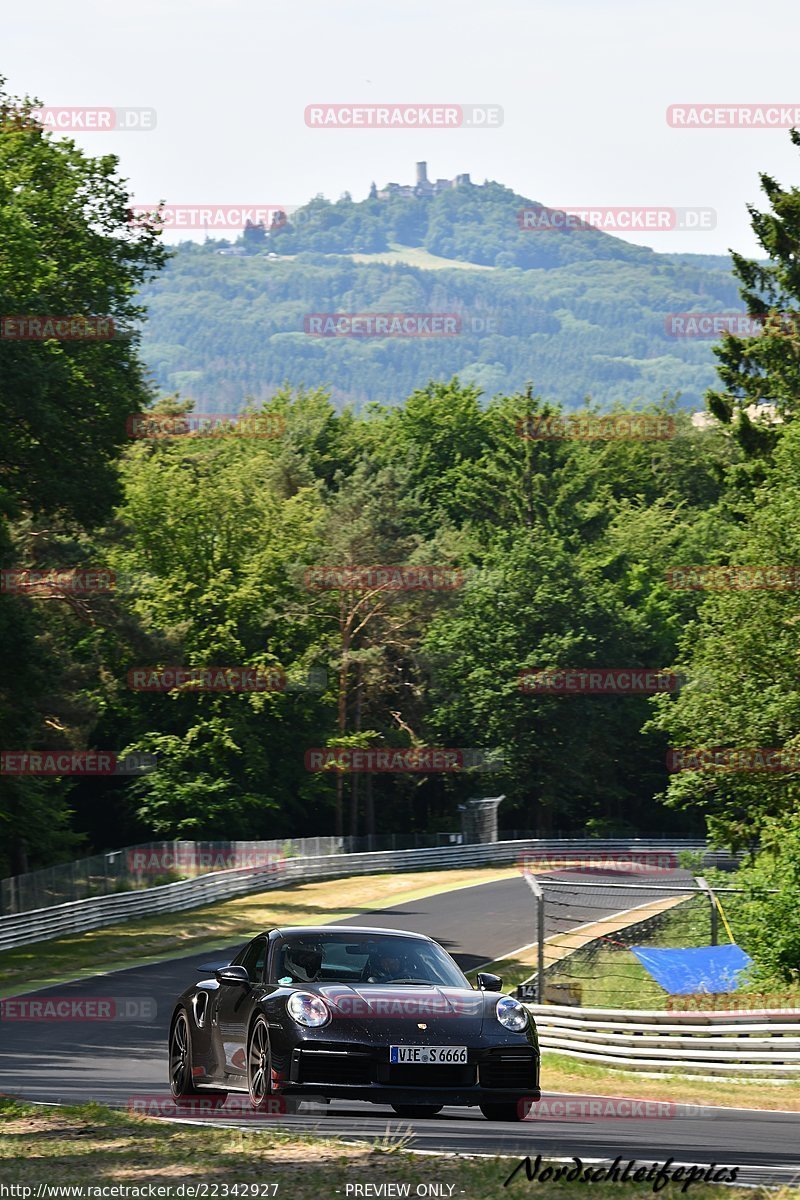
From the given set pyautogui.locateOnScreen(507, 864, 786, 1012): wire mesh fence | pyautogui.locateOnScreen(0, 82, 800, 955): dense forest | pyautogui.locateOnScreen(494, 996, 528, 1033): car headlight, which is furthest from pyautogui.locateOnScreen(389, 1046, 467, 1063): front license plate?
pyautogui.locateOnScreen(0, 82, 800, 955): dense forest

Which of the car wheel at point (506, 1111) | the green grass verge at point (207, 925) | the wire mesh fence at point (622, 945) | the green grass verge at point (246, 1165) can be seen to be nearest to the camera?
the green grass verge at point (246, 1165)

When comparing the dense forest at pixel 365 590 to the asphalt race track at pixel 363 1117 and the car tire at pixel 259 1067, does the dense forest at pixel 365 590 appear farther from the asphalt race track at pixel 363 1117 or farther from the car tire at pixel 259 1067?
the car tire at pixel 259 1067

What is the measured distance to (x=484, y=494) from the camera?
95.9 meters

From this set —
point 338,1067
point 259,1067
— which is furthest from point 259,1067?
point 338,1067

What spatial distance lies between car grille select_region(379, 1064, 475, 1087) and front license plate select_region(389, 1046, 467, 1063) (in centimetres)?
5

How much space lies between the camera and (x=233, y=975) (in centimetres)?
1147

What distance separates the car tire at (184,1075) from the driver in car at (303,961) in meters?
1.34

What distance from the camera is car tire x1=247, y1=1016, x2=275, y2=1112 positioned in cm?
1062

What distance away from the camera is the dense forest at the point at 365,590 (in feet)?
129

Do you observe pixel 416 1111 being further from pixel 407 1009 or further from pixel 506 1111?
pixel 407 1009

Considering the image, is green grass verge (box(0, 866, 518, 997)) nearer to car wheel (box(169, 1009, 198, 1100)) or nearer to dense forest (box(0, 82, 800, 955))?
dense forest (box(0, 82, 800, 955))

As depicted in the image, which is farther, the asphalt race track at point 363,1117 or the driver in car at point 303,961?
the driver in car at point 303,961

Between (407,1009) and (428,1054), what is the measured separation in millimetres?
397

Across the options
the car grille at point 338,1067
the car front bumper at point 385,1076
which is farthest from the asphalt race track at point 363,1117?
the car grille at point 338,1067
